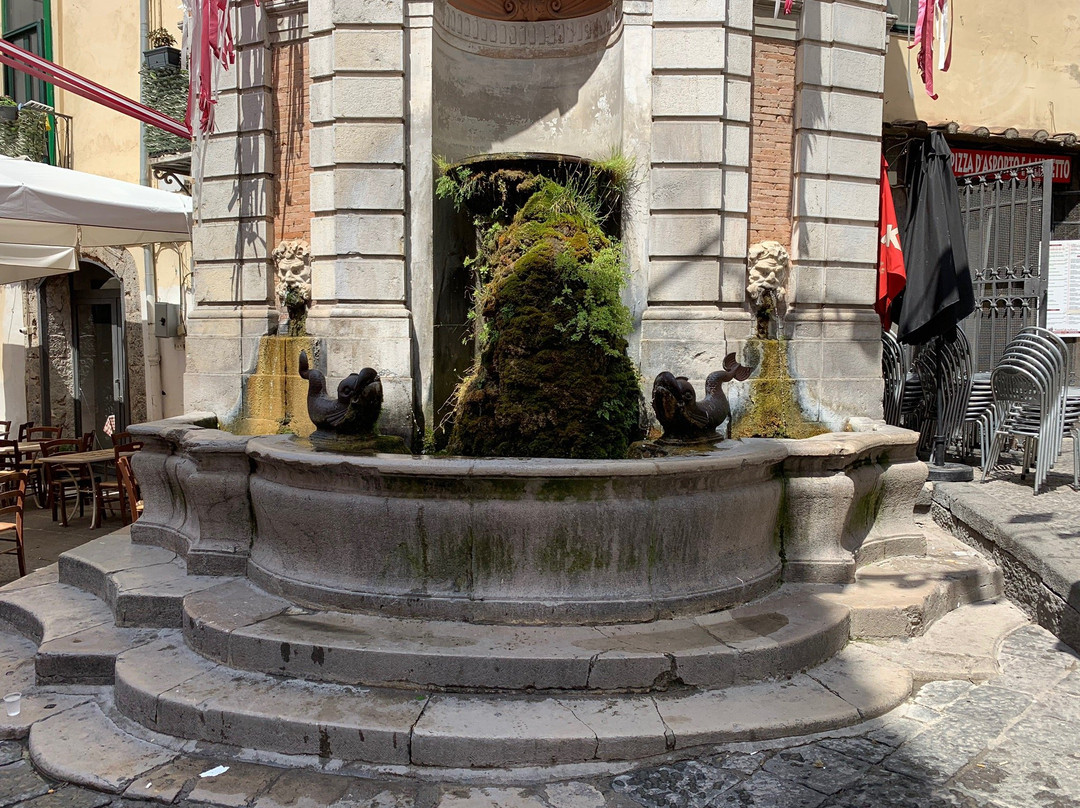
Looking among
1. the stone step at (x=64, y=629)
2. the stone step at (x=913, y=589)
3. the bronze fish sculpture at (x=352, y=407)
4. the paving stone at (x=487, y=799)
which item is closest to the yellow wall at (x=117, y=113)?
the stone step at (x=64, y=629)

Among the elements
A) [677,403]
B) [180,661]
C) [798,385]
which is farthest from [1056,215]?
[180,661]

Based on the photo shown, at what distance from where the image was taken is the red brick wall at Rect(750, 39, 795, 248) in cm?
744

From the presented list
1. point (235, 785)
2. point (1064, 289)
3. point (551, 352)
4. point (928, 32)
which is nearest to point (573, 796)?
point (235, 785)

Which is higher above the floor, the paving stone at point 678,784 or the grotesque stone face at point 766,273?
the grotesque stone face at point 766,273

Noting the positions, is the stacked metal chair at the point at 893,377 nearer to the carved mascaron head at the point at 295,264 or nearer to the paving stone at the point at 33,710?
the carved mascaron head at the point at 295,264

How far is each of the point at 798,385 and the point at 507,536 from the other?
12.8 ft

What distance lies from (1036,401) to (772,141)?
313 cm

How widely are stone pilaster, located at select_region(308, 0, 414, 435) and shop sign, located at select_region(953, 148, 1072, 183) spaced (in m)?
7.80

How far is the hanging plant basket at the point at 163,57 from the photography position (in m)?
11.2

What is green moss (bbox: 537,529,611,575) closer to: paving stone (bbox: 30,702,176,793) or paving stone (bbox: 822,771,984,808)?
paving stone (bbox: 822,771,984,808)

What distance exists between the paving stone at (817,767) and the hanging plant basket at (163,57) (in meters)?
11.3

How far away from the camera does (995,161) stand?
38.0 feet

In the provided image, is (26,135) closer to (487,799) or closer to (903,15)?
(903,15)

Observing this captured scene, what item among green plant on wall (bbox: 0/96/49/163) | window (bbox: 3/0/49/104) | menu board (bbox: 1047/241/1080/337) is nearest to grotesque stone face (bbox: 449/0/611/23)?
menu board (bbox: 1047/241/1080/337)
